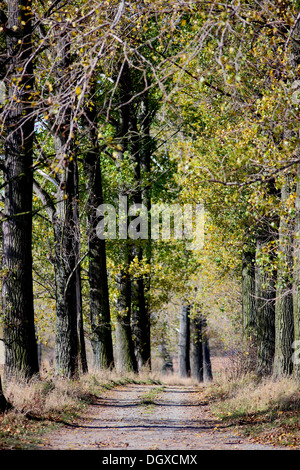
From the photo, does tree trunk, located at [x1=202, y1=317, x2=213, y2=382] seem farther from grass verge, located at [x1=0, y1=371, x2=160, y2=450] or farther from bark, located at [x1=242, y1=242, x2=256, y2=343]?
grass verge, located at [x1=0, y1=371, x2=160, y2=450]

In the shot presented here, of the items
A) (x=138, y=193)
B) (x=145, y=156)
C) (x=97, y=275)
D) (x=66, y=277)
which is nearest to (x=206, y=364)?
(x=145, y=156)

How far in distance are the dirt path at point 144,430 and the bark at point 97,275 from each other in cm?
457

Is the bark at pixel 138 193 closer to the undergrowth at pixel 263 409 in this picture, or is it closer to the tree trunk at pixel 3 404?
the undergrowth at pixel 263 409

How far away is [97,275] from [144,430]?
28.7ft

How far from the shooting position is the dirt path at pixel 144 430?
7.34 m

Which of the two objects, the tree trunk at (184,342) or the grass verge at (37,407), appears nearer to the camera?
the grass verge at (37,407)

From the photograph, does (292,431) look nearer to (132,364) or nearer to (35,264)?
(132,364)

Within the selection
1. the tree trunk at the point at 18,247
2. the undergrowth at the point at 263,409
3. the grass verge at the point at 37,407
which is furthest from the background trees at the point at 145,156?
the undergrowth at the point at 263,409

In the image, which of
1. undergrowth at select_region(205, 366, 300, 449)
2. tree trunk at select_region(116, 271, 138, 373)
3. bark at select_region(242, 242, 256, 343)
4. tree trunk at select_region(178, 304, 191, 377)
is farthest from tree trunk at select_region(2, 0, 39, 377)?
tree trunk at select_region(178, 304, 191, 377)

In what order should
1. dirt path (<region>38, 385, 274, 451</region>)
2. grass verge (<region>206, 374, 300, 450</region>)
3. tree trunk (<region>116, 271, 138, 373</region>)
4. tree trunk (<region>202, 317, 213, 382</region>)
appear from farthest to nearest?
tree trunk (<region>202, 317, 213, 382</region>)
tree trunk (<region>116, 271, 138, 373</region>)
grass verge (<region>206, 374, 300, 450</region>)
dirt path (<region>38, 385, 274, 451</region>)

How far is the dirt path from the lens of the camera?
734 cm

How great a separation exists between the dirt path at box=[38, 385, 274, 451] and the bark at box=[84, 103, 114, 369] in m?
4.57
